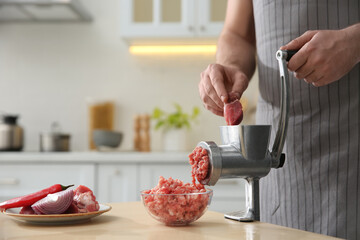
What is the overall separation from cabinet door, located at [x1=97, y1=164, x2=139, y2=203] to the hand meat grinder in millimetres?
1630

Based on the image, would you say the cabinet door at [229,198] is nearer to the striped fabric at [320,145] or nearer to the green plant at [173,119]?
the green plant at [173,119]

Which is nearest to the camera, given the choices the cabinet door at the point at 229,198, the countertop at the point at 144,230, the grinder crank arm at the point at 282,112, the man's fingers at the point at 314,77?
the countertop at the point at 144,230

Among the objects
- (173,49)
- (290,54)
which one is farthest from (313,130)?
(173,49)

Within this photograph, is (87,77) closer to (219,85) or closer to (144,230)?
(219,85)

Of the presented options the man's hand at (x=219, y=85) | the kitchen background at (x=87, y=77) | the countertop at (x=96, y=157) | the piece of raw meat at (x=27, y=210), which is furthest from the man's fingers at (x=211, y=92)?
the kitchen background at (x=87, y=77)

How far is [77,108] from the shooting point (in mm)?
3066

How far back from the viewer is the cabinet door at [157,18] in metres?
2.73

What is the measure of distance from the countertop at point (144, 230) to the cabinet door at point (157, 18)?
1.96 metres

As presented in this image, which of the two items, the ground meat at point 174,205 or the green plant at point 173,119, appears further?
the green plant at point 173,119

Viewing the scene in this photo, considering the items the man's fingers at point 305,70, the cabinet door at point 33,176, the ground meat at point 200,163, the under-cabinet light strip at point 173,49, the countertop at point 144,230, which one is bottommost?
the cabinet door at point 33,176

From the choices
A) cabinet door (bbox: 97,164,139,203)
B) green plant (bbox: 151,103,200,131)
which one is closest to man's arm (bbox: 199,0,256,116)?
cabinet door (bbox: 97,164,139,203)

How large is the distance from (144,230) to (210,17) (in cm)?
210

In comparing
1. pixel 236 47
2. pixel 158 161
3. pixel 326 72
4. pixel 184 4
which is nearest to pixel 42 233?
pixel 326 72

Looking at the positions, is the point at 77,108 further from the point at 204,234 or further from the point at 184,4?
the point at 204,234
